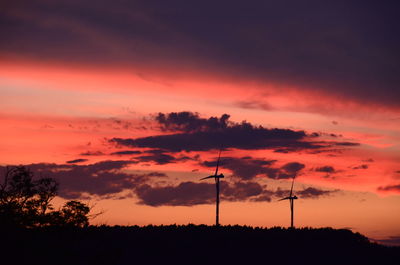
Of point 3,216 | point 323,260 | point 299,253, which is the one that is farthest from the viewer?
point 299,253

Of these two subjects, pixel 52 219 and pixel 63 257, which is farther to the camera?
pixel 63 257

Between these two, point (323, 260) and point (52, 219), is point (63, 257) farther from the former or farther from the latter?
point (323, 260)

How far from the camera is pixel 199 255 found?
517 feet

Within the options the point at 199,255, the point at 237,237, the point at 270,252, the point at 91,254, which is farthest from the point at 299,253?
the point at 91,254

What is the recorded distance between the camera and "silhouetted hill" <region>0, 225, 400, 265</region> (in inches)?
4350

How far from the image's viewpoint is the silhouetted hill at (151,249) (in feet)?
363

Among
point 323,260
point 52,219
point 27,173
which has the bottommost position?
point 323,260

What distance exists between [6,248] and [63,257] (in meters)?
15.6

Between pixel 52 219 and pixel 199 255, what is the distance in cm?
5918

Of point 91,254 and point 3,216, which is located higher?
point 3,216

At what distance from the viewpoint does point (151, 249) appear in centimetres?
15662

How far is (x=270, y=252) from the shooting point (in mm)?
174875

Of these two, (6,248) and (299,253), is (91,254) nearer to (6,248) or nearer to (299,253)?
(6,248)

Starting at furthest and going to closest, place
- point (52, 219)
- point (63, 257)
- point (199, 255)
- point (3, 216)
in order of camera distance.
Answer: point (199, 255), point (63, 257), point (52, 219), point (3, 216)
